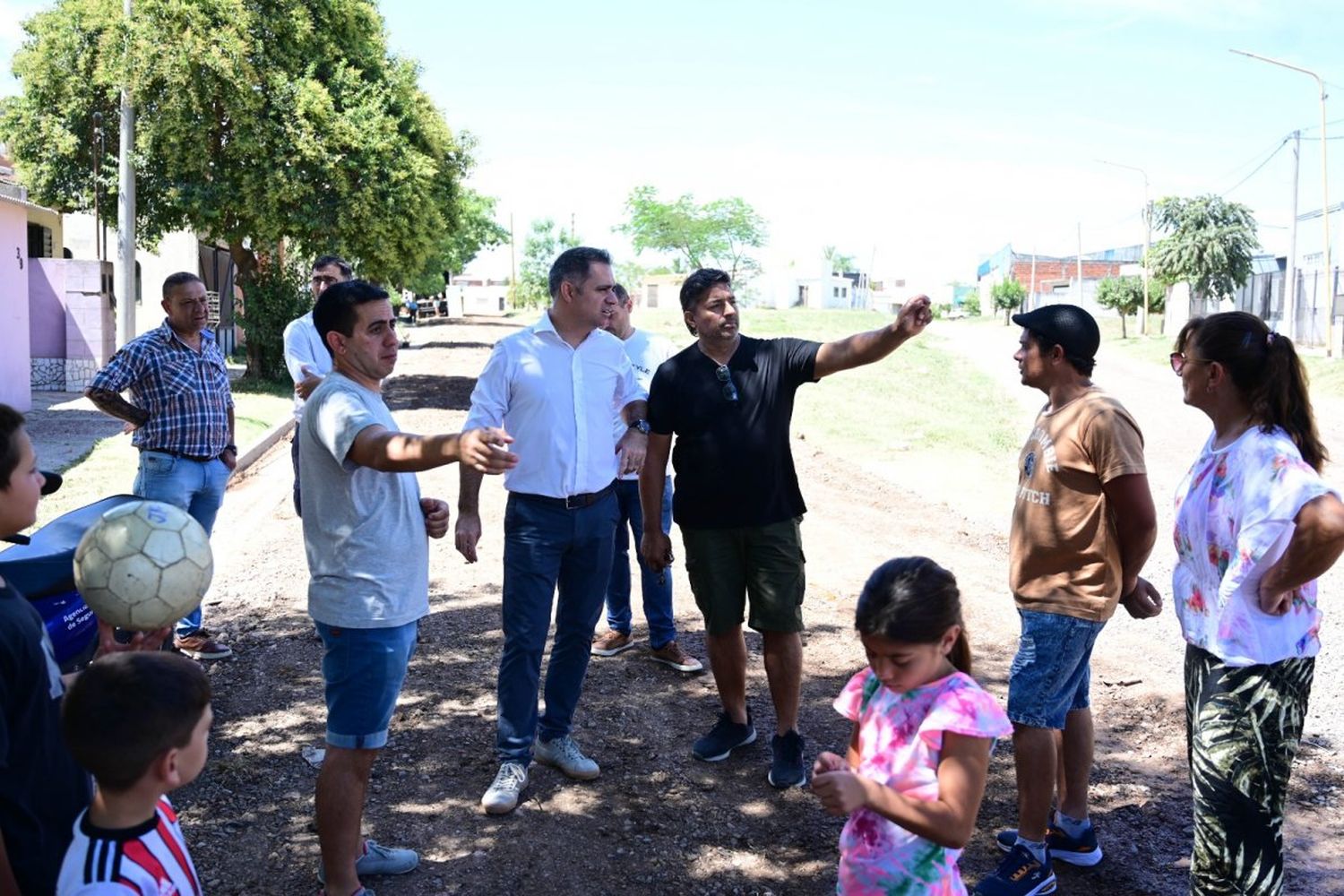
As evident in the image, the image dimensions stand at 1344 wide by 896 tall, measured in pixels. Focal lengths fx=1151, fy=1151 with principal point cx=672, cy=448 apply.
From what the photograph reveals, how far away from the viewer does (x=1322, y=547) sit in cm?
304

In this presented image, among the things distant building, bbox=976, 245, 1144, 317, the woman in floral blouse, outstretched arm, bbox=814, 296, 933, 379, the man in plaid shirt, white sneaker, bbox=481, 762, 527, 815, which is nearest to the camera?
the woman in floral blouse

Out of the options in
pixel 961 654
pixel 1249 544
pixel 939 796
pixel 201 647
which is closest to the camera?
pixel 939 796

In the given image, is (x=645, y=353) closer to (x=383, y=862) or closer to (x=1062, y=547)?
(x=1062, y=547)

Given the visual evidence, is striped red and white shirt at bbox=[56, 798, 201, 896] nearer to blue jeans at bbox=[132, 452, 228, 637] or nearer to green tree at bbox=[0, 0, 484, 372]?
blue jeans at bbox=[132, 452, 228, 637]

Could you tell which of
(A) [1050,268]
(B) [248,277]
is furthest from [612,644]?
(A) [1050,268]

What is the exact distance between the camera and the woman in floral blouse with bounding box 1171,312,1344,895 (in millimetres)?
3111

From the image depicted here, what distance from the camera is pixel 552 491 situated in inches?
180

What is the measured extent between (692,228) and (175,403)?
101713mm

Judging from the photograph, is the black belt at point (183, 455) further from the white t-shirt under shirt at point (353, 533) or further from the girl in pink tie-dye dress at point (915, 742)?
the girl in pink tie-dye dress at point (915, 742)

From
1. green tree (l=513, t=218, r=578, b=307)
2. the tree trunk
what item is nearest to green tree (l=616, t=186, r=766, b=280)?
green tree (l=513, t=218, r=578, b=307)

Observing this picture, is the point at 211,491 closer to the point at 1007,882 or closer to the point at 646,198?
the point at 1007,882

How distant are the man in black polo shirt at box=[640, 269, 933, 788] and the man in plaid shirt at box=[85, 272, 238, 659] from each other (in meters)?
2.61

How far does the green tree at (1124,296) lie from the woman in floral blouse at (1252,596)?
52266mm

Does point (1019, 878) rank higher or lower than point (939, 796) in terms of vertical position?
lower
